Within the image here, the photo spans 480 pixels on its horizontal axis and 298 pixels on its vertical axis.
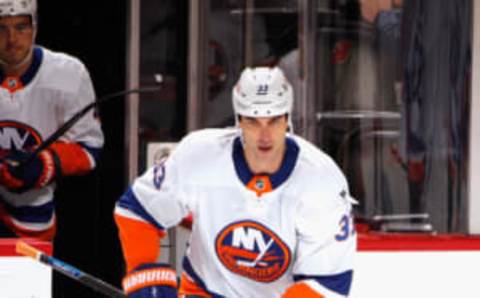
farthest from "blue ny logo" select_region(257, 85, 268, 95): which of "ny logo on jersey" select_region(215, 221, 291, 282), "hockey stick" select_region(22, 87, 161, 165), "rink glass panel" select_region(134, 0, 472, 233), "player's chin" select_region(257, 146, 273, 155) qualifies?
"hockey stick" select_region(22, 87, 161, 165)

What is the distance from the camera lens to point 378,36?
4402mm

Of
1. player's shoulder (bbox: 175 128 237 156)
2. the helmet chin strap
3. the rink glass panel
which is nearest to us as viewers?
player's shoulder (bbox: 175 128 237 156)

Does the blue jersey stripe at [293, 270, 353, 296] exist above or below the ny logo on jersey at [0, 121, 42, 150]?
below

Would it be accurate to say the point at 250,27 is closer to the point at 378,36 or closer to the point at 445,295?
the point at 378,36

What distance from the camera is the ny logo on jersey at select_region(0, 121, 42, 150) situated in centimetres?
444

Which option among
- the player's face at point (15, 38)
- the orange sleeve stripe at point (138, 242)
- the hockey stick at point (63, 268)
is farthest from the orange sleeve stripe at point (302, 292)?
the player's face at point (15, 38)

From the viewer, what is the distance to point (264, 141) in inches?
133

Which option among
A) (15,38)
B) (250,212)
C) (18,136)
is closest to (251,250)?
(250,212)

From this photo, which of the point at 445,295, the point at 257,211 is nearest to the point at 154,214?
the point at 257,211

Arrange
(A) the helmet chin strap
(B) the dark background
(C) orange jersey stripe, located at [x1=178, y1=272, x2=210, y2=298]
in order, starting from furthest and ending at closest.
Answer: (B) the dark background → (A) the helmet chin strap → (C) orange jersey stripe, located at [x1=178, y1=272, x2=210, y2=298]

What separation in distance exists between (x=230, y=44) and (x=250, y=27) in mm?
90

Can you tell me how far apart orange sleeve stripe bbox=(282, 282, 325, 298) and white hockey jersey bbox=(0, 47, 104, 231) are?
134cm

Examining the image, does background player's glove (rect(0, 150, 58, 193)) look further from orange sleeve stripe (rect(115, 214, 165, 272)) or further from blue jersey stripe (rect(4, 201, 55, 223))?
orange sleeve stripe (rect(115, 214, 165, 272))

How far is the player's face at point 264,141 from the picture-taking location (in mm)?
3375
